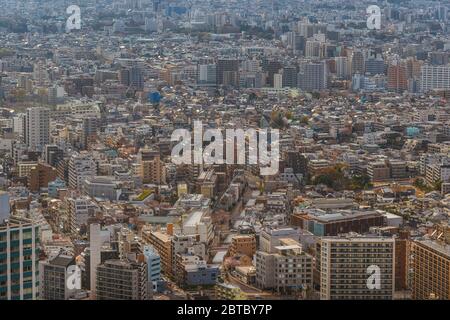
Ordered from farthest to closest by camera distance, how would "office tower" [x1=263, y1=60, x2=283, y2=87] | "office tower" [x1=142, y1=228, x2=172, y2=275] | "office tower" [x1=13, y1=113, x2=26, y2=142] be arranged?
"office tower" [x1=263, y1=60, x2=283, y2=87]
"office tower" [x1=13, y1=113, x2=26, y2=142]
"office tower" [x1=142, y1=228, x2=172, y2=275]

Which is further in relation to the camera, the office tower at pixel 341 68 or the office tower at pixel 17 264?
the office tower at pixel 341 68

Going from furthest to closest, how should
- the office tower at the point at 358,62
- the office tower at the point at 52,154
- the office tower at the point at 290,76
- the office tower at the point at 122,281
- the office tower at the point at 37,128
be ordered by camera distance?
the office tower at the point at 358,62
the office tower at the point at 290,76
the office tower at the point at 37,128
the office tower at the point at 52,154
the office tower at the point at 122,281

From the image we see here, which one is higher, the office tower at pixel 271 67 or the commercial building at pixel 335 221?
the office tower at pixel 271 67

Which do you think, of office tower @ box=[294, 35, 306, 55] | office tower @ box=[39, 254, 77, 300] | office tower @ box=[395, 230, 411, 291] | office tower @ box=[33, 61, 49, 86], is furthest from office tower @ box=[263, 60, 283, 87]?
office tower @ box=[39, 254, 77, 300]

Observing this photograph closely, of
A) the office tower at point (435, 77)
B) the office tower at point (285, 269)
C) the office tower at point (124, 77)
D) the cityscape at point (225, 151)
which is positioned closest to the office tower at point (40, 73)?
the cityscape at point (225, 151)

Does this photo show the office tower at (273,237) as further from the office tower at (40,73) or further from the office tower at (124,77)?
the office tower at (124,77)

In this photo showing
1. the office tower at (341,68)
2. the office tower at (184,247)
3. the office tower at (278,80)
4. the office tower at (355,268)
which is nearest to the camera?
the office tower at (355,268)

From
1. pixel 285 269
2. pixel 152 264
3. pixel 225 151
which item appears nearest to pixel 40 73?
pixel 225 151

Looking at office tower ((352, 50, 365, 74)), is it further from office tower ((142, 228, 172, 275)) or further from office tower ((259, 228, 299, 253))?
office tower ((142, 228, 172, 275))
